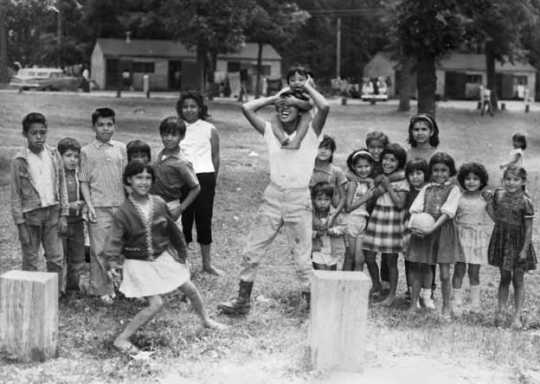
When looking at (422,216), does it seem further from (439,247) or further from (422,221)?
(439,247)

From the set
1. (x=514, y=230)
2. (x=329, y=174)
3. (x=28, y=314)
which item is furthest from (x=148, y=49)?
(x=28, y=314)

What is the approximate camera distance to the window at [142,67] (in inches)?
2060

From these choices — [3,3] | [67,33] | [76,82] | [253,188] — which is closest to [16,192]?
[253,188]

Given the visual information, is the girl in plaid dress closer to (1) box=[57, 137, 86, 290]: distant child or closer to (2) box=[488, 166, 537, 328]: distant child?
(2) box=[488, 166, 537, 328]: distant child

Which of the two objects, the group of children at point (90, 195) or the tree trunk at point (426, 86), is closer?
the group of children at point (90, 195)

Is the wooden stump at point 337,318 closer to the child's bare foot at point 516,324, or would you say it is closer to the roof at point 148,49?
the child's bare foot at point 516,324

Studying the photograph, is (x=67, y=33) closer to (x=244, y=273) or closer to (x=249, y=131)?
(x=249, y=131)

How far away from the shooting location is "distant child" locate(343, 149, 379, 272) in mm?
6742

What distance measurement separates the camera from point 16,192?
247 inches

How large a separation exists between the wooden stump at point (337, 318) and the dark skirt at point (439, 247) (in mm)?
1481

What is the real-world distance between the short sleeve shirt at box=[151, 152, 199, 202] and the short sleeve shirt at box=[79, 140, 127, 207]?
Answer: 359mm

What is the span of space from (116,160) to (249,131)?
55.9 ft

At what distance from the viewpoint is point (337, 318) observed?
17.1 ft

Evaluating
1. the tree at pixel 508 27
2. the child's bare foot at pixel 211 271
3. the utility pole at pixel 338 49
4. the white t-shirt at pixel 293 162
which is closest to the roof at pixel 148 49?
the utility pole at pixel 338 49
